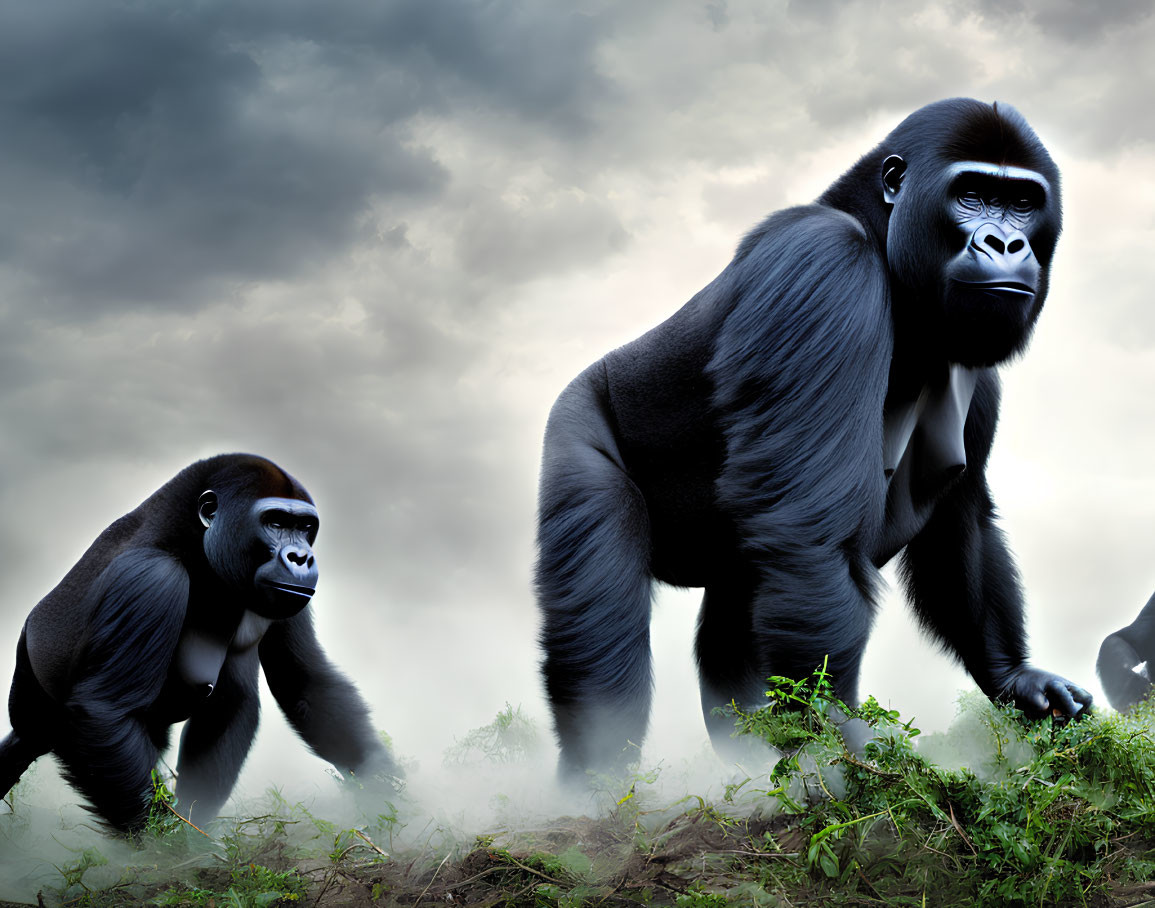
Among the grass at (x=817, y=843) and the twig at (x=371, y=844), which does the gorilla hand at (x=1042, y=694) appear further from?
the twig at (x=371, y=844)

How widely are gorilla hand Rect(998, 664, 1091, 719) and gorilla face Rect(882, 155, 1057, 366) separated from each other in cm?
106

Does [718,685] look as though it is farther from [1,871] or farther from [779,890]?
[1,871]

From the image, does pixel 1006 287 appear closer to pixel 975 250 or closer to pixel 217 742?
pixel 975 250

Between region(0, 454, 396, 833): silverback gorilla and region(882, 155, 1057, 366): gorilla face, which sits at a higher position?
region(882, 155, 1057, 366): gorilla face

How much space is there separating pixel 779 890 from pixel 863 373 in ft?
4.24

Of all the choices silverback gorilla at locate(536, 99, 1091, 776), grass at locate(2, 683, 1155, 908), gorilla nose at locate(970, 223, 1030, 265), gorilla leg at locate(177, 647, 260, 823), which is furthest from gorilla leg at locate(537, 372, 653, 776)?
gorilla leg at locate(177, 647, 260, 823)

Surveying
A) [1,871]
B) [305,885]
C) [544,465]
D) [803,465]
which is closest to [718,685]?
[544,465]

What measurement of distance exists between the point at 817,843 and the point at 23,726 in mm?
3699

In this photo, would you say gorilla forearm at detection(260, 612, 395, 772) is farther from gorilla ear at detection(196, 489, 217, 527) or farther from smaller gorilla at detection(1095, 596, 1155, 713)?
smaller gorilla at detection(1095, 596, 1155, 713)

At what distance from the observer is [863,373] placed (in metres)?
2.64

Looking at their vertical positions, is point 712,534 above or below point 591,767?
above

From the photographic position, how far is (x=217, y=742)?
4.07 metres

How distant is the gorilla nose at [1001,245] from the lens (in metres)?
2.62

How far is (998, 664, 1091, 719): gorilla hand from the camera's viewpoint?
119 inches
